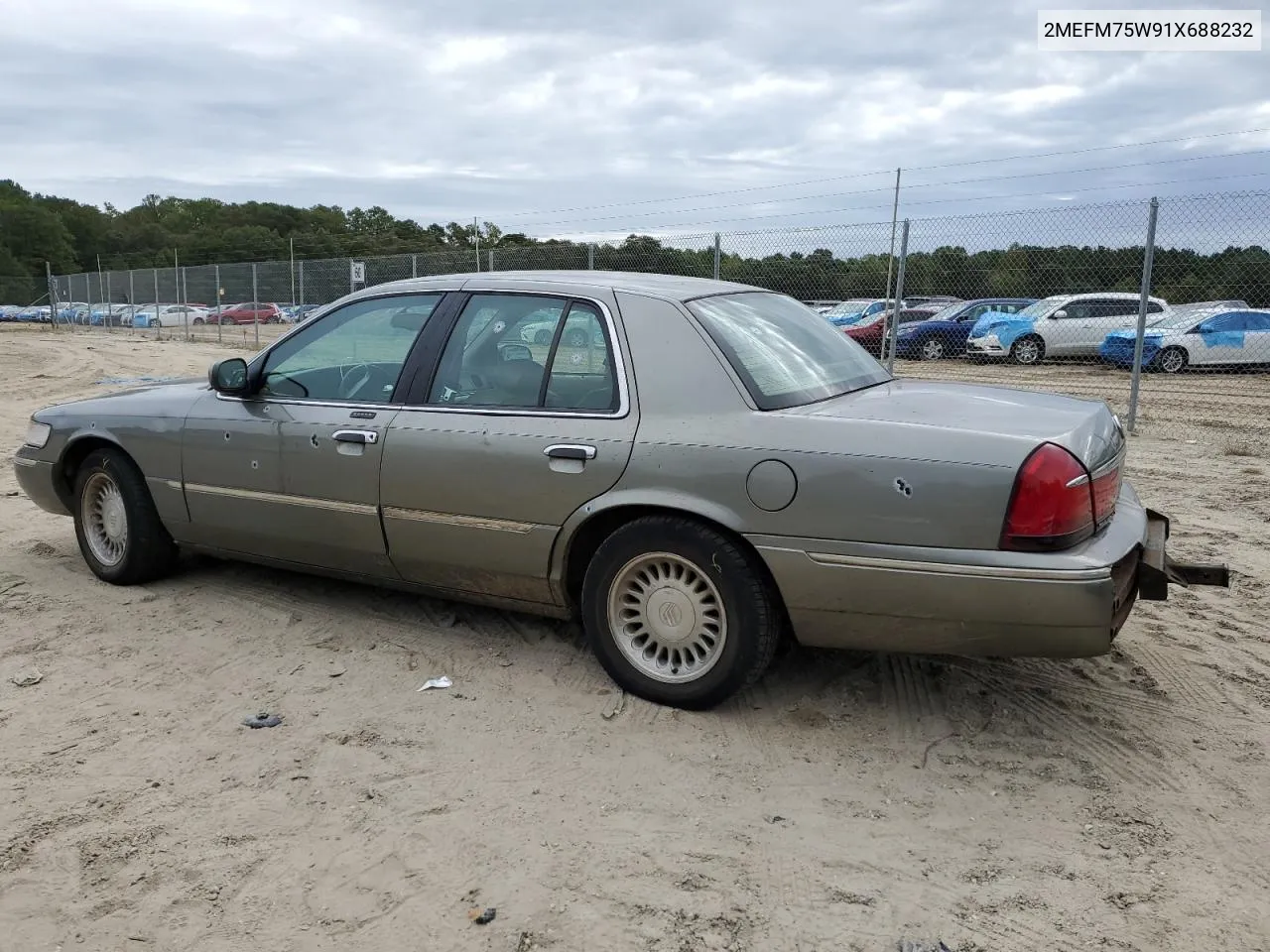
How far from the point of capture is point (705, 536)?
341 centimetres

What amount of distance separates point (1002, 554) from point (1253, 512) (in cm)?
468

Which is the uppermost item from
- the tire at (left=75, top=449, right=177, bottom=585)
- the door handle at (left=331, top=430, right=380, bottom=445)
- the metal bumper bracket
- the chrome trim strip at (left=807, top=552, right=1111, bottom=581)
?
the door handle at (left=331, top=430, right=380, bottom=445)

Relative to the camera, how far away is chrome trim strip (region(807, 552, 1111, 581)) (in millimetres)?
2990

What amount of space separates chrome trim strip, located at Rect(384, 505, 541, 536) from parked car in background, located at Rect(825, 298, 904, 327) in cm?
1097

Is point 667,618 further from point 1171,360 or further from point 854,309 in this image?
point 1171,360

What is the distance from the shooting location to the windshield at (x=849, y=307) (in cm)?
1475

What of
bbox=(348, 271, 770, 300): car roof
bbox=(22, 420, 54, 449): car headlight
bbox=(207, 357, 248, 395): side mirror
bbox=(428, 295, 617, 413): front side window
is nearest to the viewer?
bbox=(428, 295, 617, 413): front side window

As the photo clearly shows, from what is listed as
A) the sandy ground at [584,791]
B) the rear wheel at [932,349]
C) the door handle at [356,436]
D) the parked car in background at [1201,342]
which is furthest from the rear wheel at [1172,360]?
the door handle at [356,436]

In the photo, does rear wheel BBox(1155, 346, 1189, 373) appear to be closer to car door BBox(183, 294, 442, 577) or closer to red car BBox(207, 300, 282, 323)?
car door BBox(183, 294, 442, 577)

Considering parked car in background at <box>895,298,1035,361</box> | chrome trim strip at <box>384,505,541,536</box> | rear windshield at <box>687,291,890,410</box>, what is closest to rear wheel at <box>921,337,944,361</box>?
parked car in background at <box>895,298,1035,361</box>

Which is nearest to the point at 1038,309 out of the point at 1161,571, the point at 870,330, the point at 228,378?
the point at 870,330

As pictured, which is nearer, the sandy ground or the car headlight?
the sandy ground

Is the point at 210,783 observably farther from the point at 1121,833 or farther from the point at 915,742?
the point at 1121,833

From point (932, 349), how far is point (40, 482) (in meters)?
18.5
